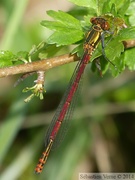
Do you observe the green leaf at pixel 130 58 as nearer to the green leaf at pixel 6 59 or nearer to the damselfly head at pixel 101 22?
the damselfly head at pixel 101 22

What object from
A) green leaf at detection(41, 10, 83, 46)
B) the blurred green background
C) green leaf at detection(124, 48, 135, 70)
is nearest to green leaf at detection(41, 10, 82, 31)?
green leaf at detection(41, 10, 83, 46)

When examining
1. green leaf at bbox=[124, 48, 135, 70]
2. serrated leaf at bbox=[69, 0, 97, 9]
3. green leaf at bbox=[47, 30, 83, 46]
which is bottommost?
green leaf at bbox=[124, 48, 135, 70]

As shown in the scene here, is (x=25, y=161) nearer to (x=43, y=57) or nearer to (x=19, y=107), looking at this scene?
(x=19, y=107)

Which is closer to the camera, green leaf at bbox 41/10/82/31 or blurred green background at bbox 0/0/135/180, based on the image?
green leaf at bbox 41/10/82/31

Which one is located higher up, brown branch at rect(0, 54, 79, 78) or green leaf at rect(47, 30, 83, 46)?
green leaf at rect(47, 30, 83, 46)

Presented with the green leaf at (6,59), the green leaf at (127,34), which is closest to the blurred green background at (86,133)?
the green leaf at (6,59)

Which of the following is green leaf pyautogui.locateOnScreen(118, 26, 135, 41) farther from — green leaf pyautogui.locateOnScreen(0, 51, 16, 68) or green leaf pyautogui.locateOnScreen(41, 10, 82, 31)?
green leaf pyautogui.locateOnScreen(0, 51, 16, 68)

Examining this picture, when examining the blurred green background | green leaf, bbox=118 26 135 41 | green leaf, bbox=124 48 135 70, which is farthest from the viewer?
the blurred green background
